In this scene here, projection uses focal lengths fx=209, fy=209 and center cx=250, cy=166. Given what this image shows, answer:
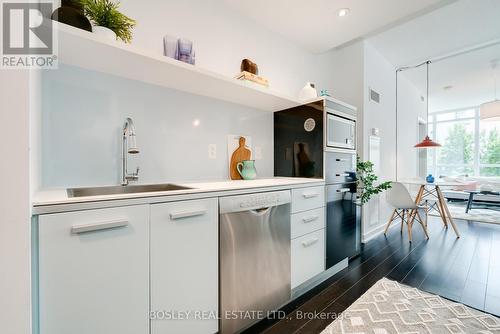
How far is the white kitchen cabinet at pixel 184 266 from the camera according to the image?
102 cm

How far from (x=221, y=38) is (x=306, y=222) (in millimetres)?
1828

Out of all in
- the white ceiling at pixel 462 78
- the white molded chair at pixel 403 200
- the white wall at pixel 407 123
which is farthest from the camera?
the white wall at pixel 407 123

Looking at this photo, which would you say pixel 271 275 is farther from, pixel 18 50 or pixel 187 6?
pixel 187 6

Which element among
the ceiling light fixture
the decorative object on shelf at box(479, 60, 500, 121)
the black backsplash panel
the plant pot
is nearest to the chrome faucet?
the plant pot

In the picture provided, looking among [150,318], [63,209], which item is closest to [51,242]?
[63,209]

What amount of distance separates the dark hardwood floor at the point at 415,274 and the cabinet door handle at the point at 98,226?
1.10 meters

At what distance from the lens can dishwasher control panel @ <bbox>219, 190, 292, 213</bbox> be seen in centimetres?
126

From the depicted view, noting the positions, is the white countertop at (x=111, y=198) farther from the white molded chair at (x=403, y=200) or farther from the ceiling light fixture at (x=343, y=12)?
the white molded chair at (x=403, y=200)

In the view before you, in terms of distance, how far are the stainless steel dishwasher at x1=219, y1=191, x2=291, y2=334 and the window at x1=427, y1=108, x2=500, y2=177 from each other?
817 centimetres

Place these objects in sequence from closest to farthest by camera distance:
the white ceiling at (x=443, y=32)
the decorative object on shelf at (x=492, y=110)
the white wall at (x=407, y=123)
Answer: the white ceiling at (x=443, y=32) < the decorative object on shelf at (x=492, y=110) < the white wall at (x=407, y=123)

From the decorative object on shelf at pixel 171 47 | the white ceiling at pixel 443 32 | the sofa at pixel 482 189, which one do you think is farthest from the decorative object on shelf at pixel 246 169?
the sofa at pixel 482 189

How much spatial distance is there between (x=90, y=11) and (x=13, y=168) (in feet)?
3.08

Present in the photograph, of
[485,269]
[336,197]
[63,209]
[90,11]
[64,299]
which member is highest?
[90,11]

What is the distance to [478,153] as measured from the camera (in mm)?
6531
